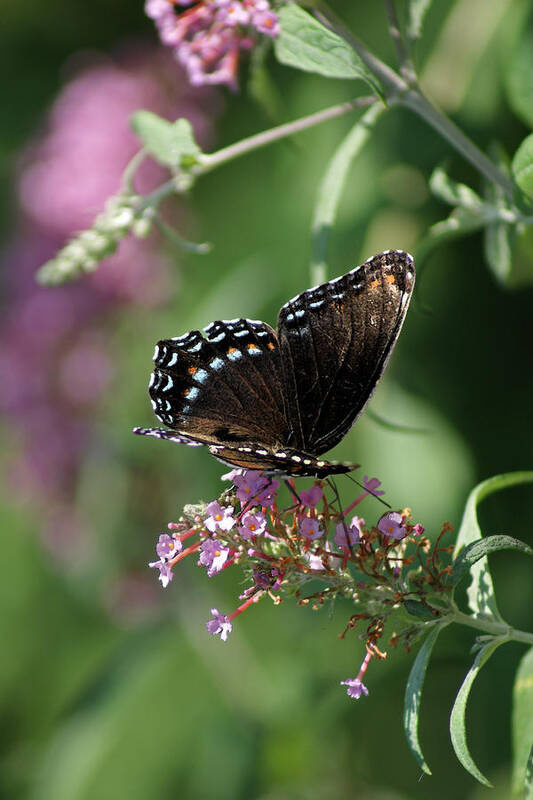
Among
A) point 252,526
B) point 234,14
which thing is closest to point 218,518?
point 252,526

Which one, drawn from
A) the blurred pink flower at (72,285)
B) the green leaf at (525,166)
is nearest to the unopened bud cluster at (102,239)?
the green leaf at (525,166)

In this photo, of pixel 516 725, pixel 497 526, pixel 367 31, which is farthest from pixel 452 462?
pixel 367 31

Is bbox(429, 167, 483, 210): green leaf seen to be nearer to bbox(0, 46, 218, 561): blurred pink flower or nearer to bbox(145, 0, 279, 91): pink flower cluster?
bbox(145, 0, 279, 91): pink flower cluster

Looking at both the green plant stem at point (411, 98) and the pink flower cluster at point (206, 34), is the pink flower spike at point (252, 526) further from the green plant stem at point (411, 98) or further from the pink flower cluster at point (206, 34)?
the pink flower cluster at point (206, 34)

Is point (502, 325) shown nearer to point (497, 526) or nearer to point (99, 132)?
point (497, 526)

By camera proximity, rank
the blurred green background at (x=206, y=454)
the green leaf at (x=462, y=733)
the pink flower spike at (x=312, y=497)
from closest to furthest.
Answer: the green leaf at (x=462, y=733) → the pink flower spike at (x=312, y=497) → the blurred green background at (x=206, y=454)

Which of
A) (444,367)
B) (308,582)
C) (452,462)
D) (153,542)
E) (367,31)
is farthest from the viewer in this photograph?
(153,542)
